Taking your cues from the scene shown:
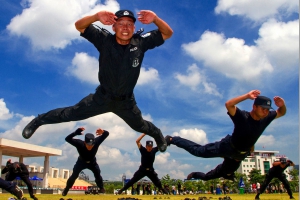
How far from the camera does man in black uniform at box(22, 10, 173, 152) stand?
788 cm

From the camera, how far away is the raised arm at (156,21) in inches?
296

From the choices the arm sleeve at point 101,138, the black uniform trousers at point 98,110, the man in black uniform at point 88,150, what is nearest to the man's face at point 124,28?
the black uniform trousers at point 98,110

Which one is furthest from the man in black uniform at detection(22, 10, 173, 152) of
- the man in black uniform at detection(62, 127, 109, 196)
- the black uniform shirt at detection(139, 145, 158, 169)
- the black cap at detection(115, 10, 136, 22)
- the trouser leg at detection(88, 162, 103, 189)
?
the black uniform shirt at detection(139, 145, 158, 169)

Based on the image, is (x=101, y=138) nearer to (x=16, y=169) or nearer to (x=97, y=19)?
(x=16, y=169)

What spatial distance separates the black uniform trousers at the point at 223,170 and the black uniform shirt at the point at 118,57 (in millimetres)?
5818

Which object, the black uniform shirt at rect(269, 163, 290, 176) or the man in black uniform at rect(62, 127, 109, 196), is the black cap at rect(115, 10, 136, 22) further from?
the black uniform shirt at rect(269, 163, 290, 176)

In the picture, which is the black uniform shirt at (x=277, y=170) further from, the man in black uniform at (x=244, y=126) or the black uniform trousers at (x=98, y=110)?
the black uniform trousers at (x=98, y=110)

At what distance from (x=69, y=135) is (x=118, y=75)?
7.12 m

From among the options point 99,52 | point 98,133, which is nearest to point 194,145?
point 98,133

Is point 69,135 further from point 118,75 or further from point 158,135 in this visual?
point 118,75

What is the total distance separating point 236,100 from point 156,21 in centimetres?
329

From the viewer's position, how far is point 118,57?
7945 millimetres

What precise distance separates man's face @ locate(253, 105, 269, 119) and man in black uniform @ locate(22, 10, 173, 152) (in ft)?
12.0

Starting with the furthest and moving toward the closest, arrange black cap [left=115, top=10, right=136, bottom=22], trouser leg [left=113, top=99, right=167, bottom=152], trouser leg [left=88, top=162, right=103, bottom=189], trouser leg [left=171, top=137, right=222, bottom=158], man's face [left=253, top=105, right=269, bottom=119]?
1. trouser leg [left=88, top=162, right=103, bottom=189]
2. trouser leg [left=171, top=137, right=222, bottom=158]
3. man's face [left=253, top=105, right=269, bottom=119]
4. trouser leg [left=113, top=99, right=167, bottom=152]
5. black cap [left=115, top=10, right=136, bottom=22]
